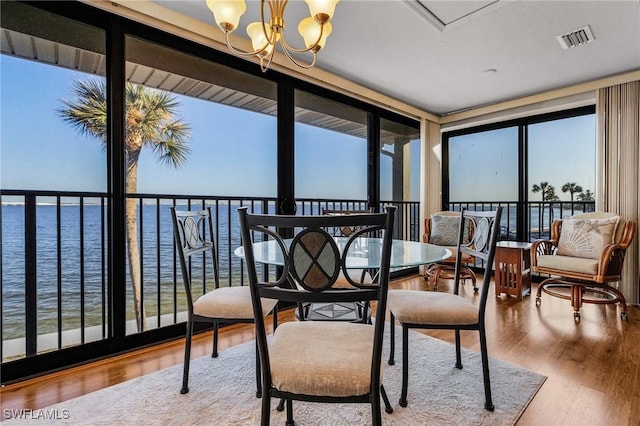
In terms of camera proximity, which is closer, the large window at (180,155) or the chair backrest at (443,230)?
the large window at (180,155)

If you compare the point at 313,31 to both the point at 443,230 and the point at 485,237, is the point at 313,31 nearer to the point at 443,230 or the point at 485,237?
the point at 485,237

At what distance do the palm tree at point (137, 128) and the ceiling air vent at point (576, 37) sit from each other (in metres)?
3.36

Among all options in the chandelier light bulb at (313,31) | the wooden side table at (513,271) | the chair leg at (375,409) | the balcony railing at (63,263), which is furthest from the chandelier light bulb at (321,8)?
the wooden side table at (513,271)

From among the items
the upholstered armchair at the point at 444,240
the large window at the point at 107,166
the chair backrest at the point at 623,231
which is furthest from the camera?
A: the upholstered armchair at the point at 444,240

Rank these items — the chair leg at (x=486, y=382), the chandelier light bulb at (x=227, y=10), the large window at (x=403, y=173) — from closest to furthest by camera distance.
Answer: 1. the chair leg at (x=486, y=382)
2. the chandelier light bulb at (x=227, y=10)
3. the large window at (x=403, y=173)

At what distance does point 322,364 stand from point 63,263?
2.13 meters

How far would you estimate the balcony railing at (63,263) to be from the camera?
1.99 metres

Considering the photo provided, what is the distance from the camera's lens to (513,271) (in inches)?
140

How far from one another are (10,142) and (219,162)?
1.62 meters

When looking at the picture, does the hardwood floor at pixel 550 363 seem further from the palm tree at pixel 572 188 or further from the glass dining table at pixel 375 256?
the palm tree at pixel 572 188

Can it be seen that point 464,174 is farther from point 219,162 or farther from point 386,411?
point 386,411

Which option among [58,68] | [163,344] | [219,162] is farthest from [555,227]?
[58,68]

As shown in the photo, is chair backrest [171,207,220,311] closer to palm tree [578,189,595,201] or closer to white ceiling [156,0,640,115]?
white ceiling [156,0,640,115]

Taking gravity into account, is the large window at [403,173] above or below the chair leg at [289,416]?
above
